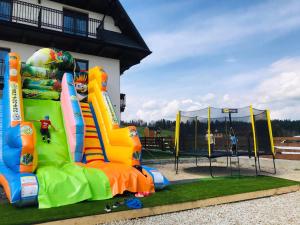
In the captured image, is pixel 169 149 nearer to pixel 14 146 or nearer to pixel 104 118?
pixel 104 118

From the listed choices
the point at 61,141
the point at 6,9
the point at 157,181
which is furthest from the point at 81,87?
the point at 6,9

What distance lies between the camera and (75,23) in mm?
16344

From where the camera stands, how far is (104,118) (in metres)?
9.54

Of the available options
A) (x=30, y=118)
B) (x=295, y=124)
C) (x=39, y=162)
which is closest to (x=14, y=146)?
(x=39, y=162)

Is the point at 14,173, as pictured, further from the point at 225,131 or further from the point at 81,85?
the point at 225,131

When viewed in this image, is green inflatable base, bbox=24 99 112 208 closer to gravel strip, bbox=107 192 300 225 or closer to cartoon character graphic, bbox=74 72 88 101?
gravel strip, bbox=107 192 300 225

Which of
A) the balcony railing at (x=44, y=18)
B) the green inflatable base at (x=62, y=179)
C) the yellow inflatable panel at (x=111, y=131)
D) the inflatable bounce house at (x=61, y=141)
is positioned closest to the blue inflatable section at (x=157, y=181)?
the inflatable bounce house at (x=61, y=141)

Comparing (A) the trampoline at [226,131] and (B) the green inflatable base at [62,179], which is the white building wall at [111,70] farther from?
(B) the green inflatable base at [62,179]

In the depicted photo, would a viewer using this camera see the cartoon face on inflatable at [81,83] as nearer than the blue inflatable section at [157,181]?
No

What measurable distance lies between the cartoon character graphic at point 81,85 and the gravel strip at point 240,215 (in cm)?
662

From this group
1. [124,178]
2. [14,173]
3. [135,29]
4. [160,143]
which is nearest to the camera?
[14,173]

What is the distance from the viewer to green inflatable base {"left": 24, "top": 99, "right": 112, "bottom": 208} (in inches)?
228

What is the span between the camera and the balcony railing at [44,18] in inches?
552

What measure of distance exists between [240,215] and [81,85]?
7.73m
